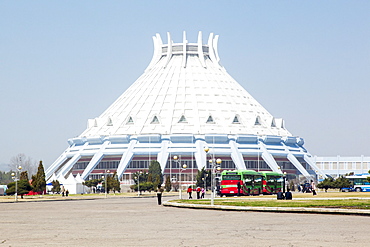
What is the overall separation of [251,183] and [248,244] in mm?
60778

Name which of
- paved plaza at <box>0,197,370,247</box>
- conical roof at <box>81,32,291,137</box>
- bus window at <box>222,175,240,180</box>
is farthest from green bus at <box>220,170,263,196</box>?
conical roof at <box>81,32,291,137</box>

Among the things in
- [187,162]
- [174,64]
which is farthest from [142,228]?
[174,64]

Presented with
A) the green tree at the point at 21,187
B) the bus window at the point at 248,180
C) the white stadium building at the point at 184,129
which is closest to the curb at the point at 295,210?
the bus window at the point at 248,180

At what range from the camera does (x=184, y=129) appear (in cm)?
15738

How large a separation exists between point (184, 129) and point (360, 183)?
199 ft

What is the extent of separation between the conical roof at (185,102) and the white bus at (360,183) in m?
53.2

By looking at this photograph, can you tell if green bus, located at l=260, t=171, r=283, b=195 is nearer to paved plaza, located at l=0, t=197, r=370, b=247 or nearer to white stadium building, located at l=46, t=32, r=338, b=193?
paved plaza, located at l=0, t=197, r=370, b=247

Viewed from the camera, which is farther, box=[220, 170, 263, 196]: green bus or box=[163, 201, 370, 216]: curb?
box=[220, 170, 263, 196]: green bus

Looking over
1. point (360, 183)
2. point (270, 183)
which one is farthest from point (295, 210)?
point (360, 183)

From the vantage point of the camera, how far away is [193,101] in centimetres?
16462

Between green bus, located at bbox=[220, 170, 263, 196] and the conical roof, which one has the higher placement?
the conical roof

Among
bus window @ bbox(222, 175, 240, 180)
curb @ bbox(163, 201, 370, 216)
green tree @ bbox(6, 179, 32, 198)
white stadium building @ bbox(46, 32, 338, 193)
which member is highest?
white stadium building @ bbox(46, 32, 338, 193)

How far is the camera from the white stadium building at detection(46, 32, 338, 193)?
494 ft

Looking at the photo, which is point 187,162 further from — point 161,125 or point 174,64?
point 174,64
